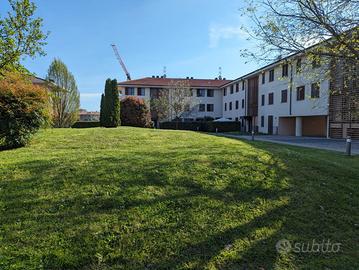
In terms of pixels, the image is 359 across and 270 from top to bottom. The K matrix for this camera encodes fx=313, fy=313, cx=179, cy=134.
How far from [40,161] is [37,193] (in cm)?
176

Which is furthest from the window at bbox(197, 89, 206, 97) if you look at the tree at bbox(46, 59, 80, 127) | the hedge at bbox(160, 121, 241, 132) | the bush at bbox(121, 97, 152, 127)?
the bush at bbox(121, 97, 152, 127)

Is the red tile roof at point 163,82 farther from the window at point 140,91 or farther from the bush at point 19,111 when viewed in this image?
the bush at point 19,111

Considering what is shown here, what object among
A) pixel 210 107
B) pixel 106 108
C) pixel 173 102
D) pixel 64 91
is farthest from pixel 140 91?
pixel 106 108

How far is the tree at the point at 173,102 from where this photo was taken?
160 feet

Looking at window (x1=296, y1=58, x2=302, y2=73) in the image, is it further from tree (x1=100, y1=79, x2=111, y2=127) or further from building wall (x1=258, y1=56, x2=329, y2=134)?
building wall (x1=258, y1=56, x2=329, y2=134)

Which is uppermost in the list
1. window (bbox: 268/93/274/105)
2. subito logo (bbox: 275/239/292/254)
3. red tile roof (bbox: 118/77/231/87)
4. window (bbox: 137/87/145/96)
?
red tile roof (bbox: 118/77/231/87)

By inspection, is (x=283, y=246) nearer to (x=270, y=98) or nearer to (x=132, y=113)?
(x=132, y=113)

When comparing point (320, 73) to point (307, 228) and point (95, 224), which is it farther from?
point (95, 224)

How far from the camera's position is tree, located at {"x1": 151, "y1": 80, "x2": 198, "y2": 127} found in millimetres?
48688

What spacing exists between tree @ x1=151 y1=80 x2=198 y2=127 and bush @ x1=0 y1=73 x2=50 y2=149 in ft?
129

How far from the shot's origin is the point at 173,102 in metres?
49.0

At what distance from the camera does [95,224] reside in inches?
167

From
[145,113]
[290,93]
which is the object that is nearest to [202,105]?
[290,93]

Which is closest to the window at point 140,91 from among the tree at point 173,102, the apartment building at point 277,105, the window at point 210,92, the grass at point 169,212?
the tree at point 173,102
